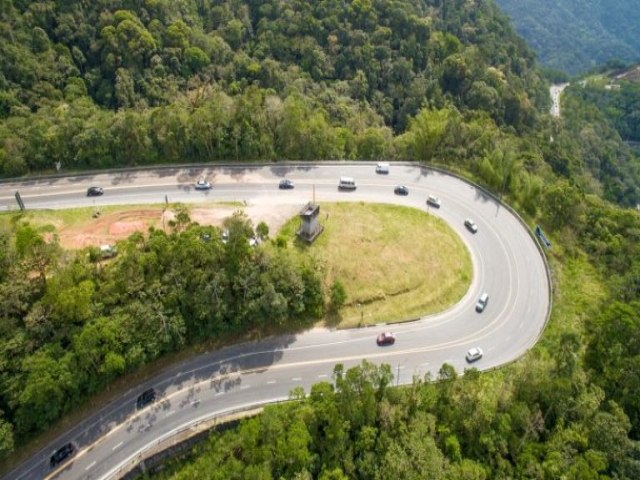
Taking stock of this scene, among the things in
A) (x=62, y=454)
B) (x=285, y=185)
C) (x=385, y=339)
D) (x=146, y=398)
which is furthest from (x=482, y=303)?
(x=62, y=454)

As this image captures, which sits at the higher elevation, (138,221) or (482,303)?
(138,221)

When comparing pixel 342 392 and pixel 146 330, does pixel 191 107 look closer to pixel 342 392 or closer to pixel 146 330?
pixel 146 330

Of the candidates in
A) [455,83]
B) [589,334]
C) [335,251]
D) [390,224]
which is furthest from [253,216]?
[455,83]

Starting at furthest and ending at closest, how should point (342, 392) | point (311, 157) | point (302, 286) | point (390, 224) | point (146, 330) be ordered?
point (311, 157) → point (390, 224) → point (302, 286) → point (146, 330) → point (342, 392)

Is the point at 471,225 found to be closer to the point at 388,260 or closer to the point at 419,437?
the point at 388,260

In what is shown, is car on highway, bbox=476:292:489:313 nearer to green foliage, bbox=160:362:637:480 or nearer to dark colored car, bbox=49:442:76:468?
green foliage, bbox=160:362:637:480


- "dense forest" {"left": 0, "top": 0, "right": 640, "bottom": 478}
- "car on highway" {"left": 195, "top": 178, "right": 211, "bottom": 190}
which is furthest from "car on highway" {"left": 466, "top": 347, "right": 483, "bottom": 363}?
"car on highway" {"left": 195, "top": 178, "right": 211, "bottom": 190}

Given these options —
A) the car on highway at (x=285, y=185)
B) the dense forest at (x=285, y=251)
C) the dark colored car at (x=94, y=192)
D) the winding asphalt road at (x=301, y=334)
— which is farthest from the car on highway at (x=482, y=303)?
the dark colored car at (x=94, y=192)
